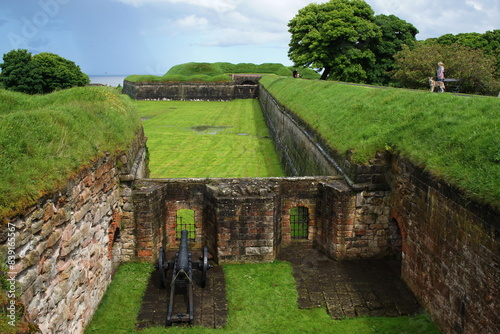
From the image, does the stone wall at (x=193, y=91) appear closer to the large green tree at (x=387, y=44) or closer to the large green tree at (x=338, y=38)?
the large green tree at (x=338, y=38)

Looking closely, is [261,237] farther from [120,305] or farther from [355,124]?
[355,124]

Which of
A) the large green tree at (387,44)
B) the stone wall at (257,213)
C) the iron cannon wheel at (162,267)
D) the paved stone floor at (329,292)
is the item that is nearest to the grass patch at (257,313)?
the paved stone floor at (329,292)

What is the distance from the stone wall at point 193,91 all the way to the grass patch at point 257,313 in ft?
127

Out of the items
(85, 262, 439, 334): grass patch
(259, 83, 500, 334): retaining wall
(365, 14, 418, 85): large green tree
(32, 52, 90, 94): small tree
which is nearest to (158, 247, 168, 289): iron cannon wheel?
(85, 262, 439, 334): grass patch

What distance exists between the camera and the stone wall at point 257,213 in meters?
8.47

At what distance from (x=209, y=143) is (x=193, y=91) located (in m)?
24.8

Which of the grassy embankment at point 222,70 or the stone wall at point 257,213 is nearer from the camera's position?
the stone wall at point 257,213

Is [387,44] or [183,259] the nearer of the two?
[183,259]

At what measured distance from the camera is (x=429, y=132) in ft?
25.2

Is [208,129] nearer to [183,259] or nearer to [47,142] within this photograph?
[183,259]

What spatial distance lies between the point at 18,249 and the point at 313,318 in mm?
4752

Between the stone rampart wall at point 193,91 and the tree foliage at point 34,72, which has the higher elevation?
the tree foliage at point 34,72

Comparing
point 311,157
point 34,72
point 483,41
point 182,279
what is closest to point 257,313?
point 182,279

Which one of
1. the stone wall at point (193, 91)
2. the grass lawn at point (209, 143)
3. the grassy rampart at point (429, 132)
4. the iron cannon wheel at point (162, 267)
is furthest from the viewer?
the stone wall at point (193, 91)
